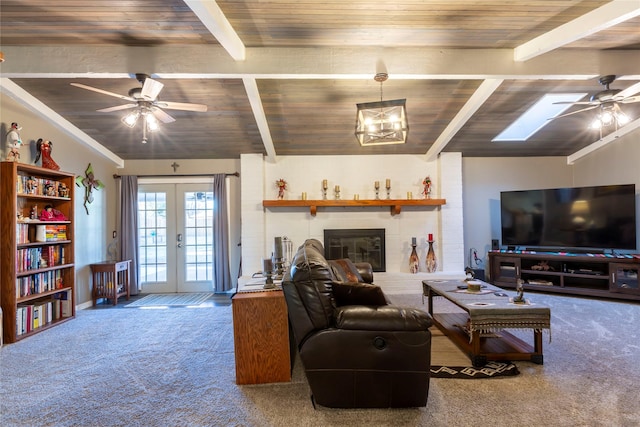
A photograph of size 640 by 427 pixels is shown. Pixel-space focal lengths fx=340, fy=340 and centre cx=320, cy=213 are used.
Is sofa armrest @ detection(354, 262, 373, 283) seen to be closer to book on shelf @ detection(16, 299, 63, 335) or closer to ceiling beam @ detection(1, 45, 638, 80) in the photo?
ceiling beam @ detection(1, 45, 638, 80)

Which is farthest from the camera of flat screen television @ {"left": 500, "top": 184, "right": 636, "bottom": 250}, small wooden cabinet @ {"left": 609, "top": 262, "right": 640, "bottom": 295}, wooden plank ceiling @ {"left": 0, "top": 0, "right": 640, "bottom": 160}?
flat screen television @ {"left": 500, "top": 184, "right": 636, "bottom": 250}

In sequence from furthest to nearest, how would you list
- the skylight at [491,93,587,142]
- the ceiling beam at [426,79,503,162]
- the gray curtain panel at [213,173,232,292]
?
the gray curtain panel at [213,173,232,292], the skylight at [491,93,587,142], the ceiling beam at [426,79,503,162]

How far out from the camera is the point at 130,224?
5.65 meters

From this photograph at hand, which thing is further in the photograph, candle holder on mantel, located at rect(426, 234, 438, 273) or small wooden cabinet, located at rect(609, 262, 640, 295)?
candle holder on mantel, located at rect(426, 234, 438, 273)

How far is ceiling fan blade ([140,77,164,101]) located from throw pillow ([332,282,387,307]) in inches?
92.4

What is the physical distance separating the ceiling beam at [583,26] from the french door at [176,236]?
4.92 metres

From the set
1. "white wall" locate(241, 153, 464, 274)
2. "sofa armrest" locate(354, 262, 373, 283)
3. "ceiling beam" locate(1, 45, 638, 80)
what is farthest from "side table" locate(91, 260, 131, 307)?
"sofa armrest" locate(354, 262, 373, 283)

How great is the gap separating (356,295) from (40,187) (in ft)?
13.0

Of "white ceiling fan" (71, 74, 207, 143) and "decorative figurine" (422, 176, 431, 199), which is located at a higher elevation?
"white ceiling fan" (71, 74, 207, 143)

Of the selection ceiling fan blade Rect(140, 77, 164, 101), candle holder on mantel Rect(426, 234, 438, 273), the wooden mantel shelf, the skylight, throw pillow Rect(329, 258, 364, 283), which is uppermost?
the skylight

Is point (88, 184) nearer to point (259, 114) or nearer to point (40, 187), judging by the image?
point (40, 187)

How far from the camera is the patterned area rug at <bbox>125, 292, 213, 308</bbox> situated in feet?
16.4

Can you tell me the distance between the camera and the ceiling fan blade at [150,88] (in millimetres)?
2985

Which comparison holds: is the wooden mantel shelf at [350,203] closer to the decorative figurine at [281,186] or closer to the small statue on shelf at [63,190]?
the decorative figurine at [281,186]
